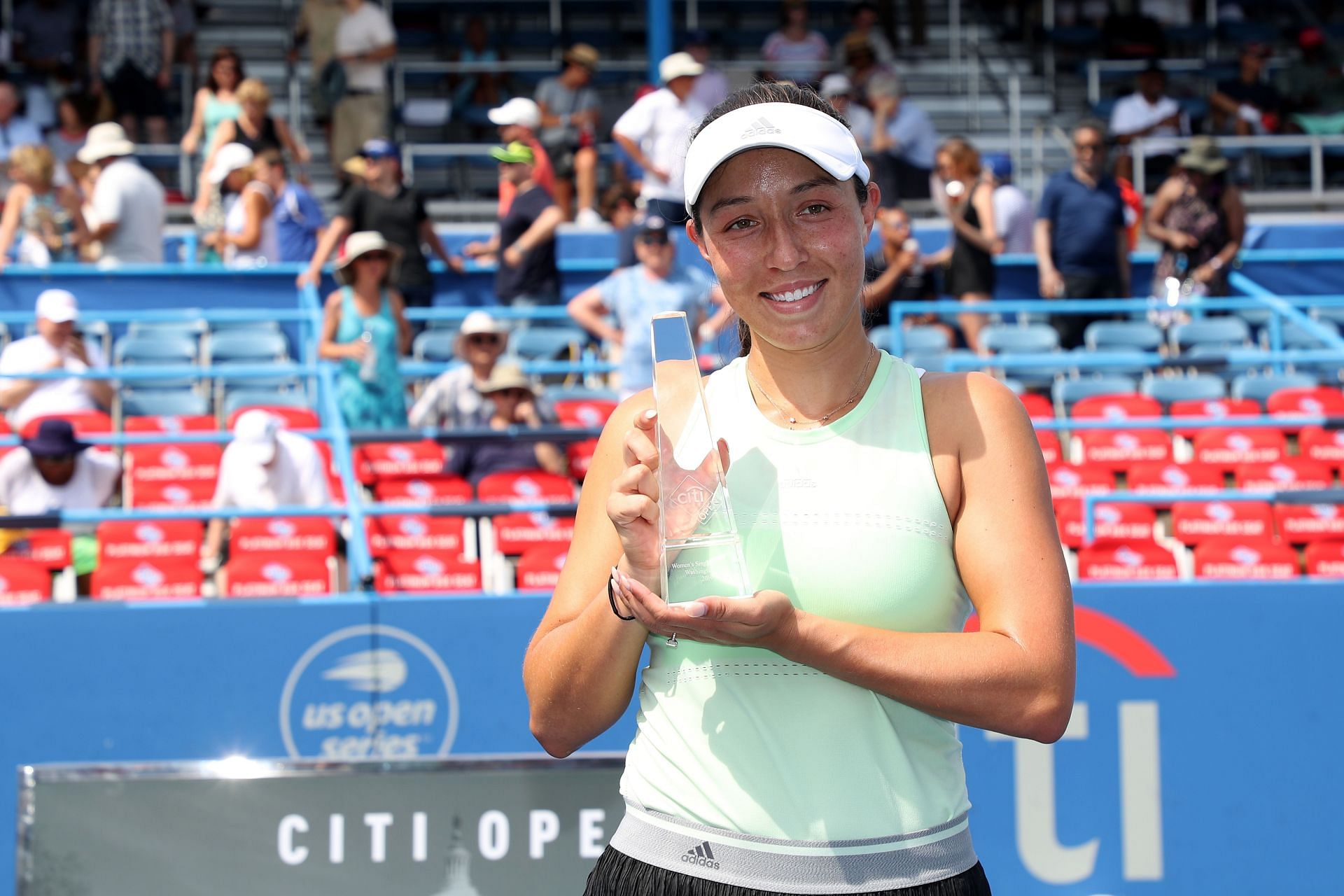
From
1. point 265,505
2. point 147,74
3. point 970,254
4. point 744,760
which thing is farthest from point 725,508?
point 147,74

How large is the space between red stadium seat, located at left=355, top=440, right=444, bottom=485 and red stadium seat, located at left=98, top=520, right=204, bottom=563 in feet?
2.54

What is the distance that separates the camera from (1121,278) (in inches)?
359

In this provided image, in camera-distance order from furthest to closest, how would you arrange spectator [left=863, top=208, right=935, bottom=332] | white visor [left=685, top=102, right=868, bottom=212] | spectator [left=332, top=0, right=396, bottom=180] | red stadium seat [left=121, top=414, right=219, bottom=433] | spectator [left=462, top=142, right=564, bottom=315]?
spectator [left=332, top=0, right=396, bottom=180]
spectator [left=863, top=208, right=935, bottom=332]
spectator [left=462, top=142, right=564, bottom=315]
red stadium seat [left=121, top=414, right=219, bottom=433]
white visor [left=685, top=102, right=868, bottom=212]

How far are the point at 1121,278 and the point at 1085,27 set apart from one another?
5828mm

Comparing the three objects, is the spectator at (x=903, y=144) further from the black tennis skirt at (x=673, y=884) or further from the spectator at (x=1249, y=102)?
the black tennis skirt at (x=673, y=884)

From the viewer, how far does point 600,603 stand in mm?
1694

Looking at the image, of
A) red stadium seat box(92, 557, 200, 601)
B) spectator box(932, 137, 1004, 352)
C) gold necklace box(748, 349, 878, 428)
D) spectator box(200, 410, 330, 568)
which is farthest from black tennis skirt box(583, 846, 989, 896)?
spectator box(932, 137, 1004, 352)

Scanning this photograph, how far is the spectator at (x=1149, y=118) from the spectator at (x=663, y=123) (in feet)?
13.5

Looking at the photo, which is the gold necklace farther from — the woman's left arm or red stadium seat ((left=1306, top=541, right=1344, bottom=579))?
red stadium seat ((left=1306, top=541, right=1344, bottom=579))

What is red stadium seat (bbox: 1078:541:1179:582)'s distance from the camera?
5.67 metres

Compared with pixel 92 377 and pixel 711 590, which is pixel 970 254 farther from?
pixel 711 590

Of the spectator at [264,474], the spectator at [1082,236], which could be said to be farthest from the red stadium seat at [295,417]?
the spectator at [1082,236]

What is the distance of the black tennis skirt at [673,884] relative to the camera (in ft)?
5.42

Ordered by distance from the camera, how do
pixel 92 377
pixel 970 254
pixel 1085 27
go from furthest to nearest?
1. pixel 1085 27
2. pixel 970 254
3. pixel 92 377
